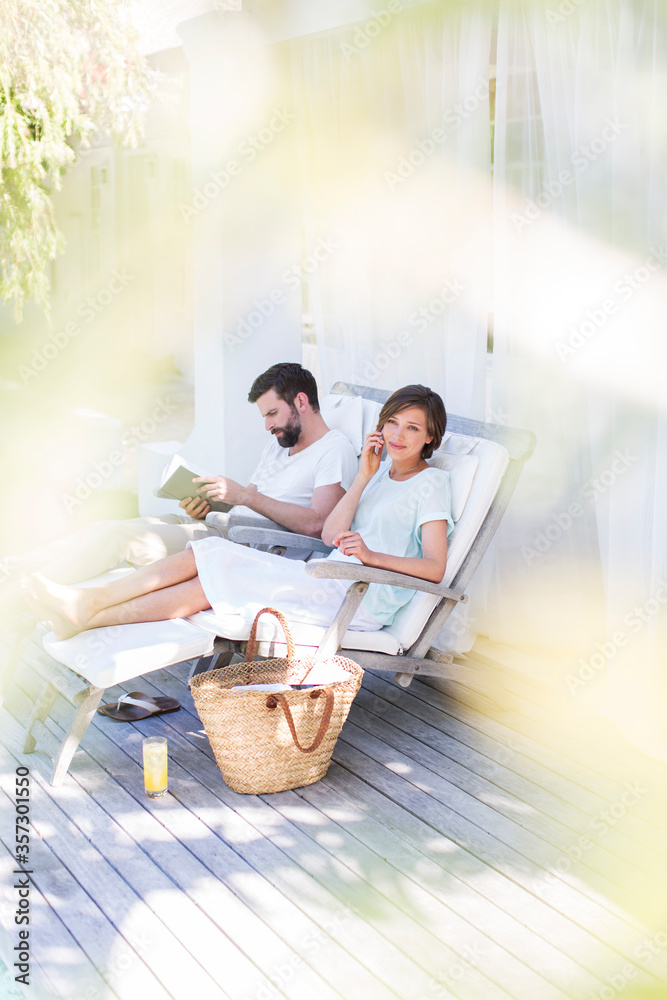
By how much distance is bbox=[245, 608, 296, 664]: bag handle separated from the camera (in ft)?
8.62

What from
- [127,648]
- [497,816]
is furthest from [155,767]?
[497,816]

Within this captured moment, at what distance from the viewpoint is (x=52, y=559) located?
10.3ft

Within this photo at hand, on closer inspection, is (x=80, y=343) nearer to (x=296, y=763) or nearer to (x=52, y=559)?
(x=52, y=559)

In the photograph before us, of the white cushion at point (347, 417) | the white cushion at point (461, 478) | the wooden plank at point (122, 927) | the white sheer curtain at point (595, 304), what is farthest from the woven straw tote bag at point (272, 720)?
the white cushion at point (347, 417)

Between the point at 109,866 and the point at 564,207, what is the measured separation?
2.47 metres

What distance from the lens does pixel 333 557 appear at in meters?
3.13

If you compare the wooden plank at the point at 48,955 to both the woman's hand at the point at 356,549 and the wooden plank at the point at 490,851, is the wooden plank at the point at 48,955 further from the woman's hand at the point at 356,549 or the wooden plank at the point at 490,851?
the woman's hand at the point at 356,549

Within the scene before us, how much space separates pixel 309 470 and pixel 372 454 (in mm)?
462

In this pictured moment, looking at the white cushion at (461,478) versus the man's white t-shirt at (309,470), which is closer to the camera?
the white cushion at (461,478)

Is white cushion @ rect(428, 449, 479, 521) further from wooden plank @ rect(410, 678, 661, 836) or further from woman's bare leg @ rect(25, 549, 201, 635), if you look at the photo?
woman's bare leg @ rect(25, 549, 201, 635)

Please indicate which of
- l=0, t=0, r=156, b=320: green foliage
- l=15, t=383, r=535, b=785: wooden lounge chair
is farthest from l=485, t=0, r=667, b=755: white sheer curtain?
l=0, t=0, r=156, b=320: green foliage

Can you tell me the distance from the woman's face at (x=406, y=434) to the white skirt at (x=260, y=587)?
0.47 metres

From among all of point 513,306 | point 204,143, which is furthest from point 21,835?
point 204,143

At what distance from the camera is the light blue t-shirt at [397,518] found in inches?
115
